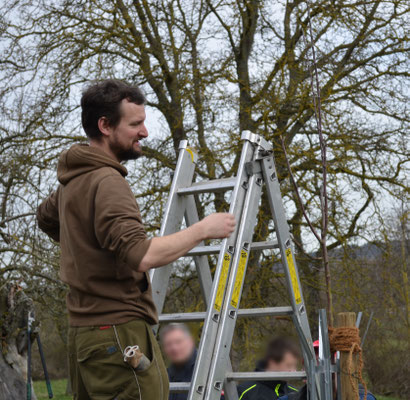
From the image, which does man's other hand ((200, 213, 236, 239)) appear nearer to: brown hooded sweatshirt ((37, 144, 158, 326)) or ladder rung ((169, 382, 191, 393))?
brown hooded sweatshirt ((37, 144, 158, 326))

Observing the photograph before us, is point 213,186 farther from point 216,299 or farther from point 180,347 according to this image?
point 180,347

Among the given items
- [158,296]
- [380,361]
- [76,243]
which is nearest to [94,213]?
[76,243]

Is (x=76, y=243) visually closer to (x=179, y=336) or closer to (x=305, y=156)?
(x=179, y=336)

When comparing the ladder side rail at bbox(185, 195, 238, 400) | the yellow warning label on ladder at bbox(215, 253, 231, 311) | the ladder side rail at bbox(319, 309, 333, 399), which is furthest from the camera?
the ladder side rail at bbox(185, 195, 238, 400)

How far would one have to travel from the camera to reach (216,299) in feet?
9.68

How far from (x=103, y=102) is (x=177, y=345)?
6.29 ft

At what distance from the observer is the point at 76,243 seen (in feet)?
7.18

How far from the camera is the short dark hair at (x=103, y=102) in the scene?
230 cm

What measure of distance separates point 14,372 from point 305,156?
6.02 m

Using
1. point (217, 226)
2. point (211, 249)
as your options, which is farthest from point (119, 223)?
point (211, 249)

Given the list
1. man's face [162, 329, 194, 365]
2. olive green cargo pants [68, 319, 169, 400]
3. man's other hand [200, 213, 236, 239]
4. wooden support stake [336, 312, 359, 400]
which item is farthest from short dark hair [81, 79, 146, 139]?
man's face [162, 329, 194, 365]

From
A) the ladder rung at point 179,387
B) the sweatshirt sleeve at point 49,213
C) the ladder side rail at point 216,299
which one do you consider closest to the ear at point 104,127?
the sweatshirt sleeve at point 49,213

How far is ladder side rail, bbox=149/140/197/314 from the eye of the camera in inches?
131

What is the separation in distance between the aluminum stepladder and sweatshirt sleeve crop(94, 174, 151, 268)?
97cm
